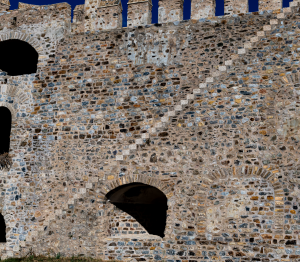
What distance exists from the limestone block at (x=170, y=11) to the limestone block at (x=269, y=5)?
1.83m

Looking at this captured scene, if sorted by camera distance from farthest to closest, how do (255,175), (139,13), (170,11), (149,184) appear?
1. (139,13)
2. (170,11)
3. (149,184)
4. (255,175)

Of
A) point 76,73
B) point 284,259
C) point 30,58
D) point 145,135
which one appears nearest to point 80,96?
point 76,73

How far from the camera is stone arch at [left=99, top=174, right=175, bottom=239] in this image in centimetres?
923

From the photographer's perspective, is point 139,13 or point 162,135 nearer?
point 162,135

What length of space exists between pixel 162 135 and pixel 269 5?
379 centimetres

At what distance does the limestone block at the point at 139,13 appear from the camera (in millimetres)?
10498

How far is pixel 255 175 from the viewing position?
8.91m

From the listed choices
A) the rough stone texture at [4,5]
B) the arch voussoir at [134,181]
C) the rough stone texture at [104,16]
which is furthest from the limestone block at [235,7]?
the rough stone texture at [4,5]

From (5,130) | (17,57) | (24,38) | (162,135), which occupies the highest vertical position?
(24,38)

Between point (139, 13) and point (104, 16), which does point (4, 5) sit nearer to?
point (104, 16)

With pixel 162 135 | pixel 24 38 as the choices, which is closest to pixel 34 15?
pixel 24 38

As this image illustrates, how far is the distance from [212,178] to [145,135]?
5.91ft

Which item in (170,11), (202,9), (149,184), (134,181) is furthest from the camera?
(170,11)

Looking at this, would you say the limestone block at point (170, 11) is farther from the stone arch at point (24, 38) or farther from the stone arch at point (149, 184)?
the stone arch at point (149, 184)
